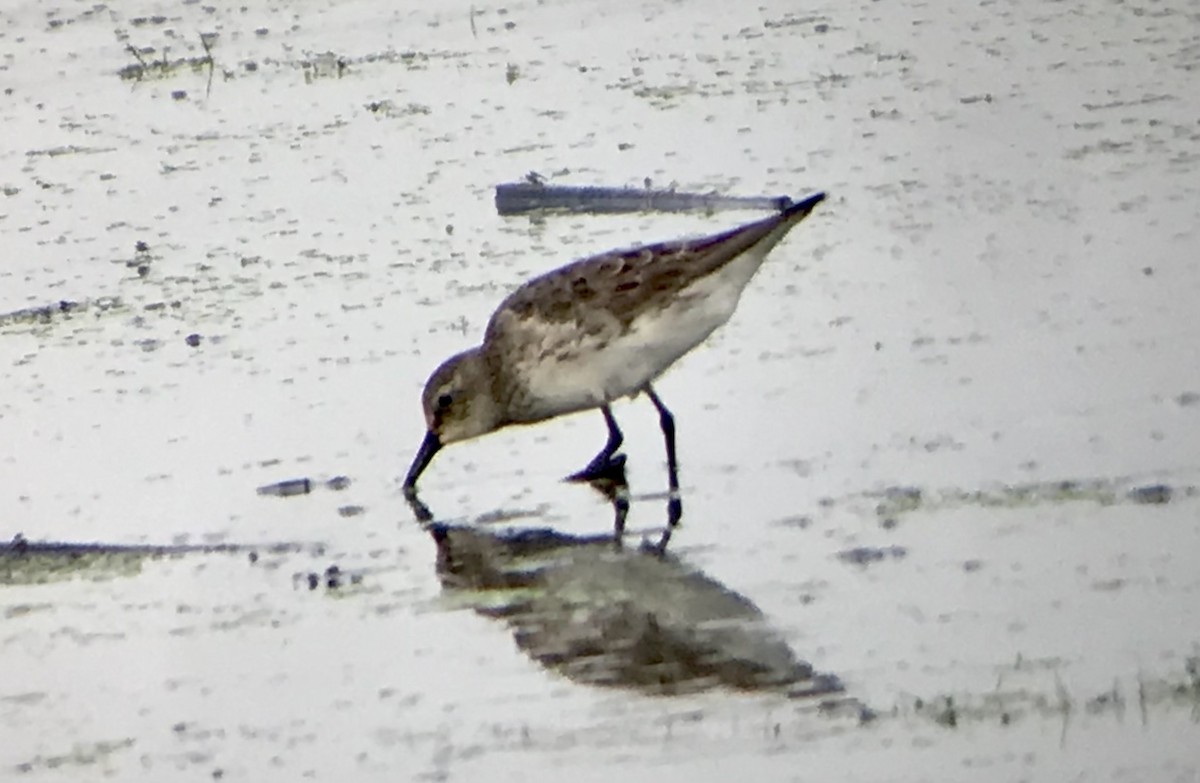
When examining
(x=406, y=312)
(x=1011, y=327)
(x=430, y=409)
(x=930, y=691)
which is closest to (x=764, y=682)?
(x=930, y=691)

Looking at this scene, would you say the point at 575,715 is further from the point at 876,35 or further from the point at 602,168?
the point at 876,35

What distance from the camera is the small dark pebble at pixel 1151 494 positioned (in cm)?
584

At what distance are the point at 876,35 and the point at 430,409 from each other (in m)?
4.58

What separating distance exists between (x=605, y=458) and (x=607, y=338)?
13.7 inches

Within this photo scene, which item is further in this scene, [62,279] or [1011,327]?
[62,279]

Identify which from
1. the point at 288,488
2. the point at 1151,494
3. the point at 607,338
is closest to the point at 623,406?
the point at 607,338

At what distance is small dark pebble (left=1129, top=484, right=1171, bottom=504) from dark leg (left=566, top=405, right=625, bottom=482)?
4.84 ft

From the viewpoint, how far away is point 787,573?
563 cm

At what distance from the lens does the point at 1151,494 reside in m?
5.88

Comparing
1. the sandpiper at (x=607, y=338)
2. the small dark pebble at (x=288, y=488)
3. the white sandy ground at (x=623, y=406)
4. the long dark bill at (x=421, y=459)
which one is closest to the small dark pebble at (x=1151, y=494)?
the white sandy ground at (x=623, y=406)

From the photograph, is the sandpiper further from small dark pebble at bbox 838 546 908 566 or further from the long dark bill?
small dark pebble at bbox 838 546 908 566

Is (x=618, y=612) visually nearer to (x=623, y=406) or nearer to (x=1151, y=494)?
(x=1151, y=494)

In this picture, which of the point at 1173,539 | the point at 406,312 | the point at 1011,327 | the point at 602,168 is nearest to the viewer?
the point at 1173,539

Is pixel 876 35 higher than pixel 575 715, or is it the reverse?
pixel 876 35
